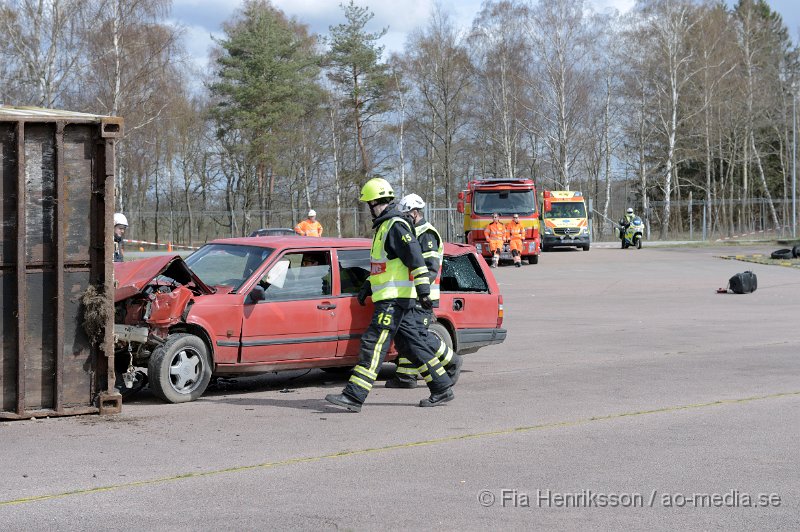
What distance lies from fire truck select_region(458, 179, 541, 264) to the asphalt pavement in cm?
1953

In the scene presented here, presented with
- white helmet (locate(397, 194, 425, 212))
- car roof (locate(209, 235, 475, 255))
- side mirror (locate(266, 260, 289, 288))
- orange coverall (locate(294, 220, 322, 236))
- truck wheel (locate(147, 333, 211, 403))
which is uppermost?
orange coverall (locate(294, 220, 322, 236))

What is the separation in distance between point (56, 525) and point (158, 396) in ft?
11.6

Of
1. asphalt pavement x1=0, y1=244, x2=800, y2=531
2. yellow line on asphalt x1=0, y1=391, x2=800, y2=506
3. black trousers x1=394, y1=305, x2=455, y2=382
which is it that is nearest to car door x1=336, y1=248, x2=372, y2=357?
asphalt pavement x1=0, y1=244, x2=800, y2=531

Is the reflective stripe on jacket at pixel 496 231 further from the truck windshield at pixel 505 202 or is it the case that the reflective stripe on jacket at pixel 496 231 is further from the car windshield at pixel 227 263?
the car windshield at pixel 227 263

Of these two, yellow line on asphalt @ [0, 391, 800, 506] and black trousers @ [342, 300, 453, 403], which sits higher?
black trousers @ [342, 300, 453, 403]

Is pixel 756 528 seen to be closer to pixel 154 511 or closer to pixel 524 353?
pixel 154 511

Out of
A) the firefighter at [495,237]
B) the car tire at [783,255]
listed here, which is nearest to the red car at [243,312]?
the firefighter at [495,237]

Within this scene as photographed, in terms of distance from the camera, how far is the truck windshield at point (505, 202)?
32.1 meters

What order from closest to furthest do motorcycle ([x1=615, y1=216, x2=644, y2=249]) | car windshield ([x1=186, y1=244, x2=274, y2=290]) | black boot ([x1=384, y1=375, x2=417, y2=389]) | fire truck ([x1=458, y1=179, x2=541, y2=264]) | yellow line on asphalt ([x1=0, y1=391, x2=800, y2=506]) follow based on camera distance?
yellow line on asphalt ([x1=0, y1=391, x2=800, y2=506]), car windshield ([x1=186, y1=244, x2=274, y2=290]), black boot ([x1=384, y1=375, x2=417, y2=389]), fire truck ([x1=458, y1=179, x2=541, y2=264]), motorcycle ([x1=615, y1=216, x2=644, y2=249])

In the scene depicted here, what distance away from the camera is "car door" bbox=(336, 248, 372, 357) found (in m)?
9.45

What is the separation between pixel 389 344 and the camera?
841 cm

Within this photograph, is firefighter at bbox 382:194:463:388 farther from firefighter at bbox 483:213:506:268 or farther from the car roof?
firefighter at bbox 483:213:506:268

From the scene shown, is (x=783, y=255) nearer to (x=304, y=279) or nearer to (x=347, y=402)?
(x=304, y=279)

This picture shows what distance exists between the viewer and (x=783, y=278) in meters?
24.9
